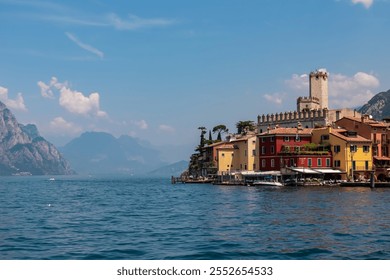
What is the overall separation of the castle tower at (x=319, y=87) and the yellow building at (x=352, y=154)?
1443 inches

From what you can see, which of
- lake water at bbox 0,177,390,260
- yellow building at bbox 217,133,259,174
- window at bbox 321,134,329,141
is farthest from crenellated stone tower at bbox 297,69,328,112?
lake water at bbox 0,177,390,260

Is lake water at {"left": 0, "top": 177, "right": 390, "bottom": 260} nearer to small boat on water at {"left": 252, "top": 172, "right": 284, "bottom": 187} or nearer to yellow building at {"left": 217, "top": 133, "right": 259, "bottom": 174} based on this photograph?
small boat on water at {"left": 252, "top": 172, "right": 284, "bottom": 187}

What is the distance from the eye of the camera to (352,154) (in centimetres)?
8819

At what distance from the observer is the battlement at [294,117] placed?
4375 inches

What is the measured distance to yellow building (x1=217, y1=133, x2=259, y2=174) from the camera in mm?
98750

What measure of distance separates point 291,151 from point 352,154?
9464 millimetres

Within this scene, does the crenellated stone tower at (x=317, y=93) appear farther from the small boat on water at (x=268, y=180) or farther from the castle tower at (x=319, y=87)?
the small boat on water at (x=268, y=180)

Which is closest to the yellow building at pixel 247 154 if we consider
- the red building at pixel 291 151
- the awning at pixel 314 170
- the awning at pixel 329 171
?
the red building at pixel 291 151

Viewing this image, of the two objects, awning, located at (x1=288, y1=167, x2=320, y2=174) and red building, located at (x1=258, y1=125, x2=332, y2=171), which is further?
red building, located at (x1=258, y1=125, x2=332, y2=171)

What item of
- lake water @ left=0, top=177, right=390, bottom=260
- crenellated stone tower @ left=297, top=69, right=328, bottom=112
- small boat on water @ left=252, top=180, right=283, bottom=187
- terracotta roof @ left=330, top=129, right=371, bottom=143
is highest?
crenellated stone tower @ left=297, top=69, right=328, bottom=112

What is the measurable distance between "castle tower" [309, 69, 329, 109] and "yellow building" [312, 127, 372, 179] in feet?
120

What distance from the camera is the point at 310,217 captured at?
126 ft

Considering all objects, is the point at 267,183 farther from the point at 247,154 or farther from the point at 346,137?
the point at 346,137

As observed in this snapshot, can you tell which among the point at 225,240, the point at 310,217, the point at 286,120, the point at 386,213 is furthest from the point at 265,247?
the point at 286,120
